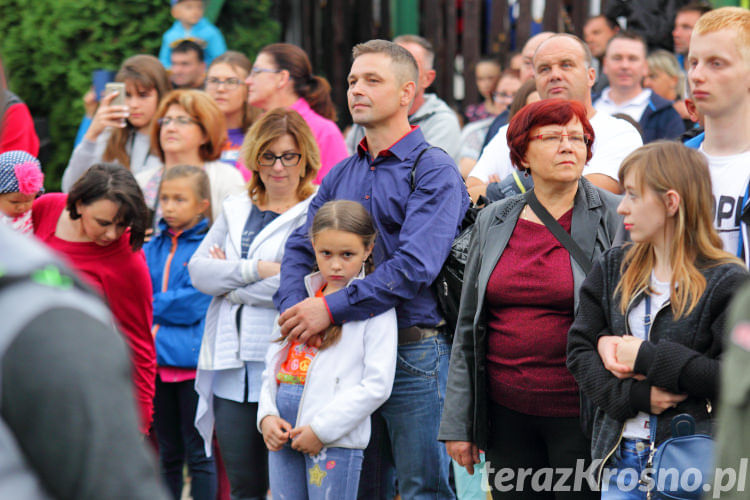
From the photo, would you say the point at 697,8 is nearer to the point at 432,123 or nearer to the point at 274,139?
the point at 432,123

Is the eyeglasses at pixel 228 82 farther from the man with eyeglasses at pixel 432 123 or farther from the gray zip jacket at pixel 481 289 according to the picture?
the gray zip jacket at pixel 481 289

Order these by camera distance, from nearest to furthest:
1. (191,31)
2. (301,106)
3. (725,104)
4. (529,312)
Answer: (725,104) < (529,312) < (301,106) < (191,31)

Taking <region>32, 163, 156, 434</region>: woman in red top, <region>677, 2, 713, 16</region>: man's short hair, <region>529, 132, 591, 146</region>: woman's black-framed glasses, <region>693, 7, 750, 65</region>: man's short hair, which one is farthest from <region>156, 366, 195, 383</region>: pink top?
<region>677, 2, 713, 16</region>: man's short hair

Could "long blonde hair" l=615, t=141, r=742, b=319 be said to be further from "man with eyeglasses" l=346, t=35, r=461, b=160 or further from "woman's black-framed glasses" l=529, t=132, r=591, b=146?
"man with eyeglasses" l=346, t=35, r=461, b=160

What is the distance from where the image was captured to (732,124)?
3320 millimetres

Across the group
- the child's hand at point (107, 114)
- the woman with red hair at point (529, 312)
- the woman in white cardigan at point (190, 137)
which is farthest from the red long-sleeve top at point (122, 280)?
the child's hand at point (107, 114)

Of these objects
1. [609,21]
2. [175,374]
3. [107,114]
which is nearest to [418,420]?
[175,374]

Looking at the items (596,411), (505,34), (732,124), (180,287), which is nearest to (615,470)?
(596,411)

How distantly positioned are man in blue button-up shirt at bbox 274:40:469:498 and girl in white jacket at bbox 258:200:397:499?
4.1 inches

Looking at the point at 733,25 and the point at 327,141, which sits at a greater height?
the point at 733,25

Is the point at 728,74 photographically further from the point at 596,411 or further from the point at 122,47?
the point at 122,47

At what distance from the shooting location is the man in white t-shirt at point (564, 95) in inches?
172

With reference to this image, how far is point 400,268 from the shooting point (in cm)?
371

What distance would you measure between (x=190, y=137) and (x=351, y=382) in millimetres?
2296
